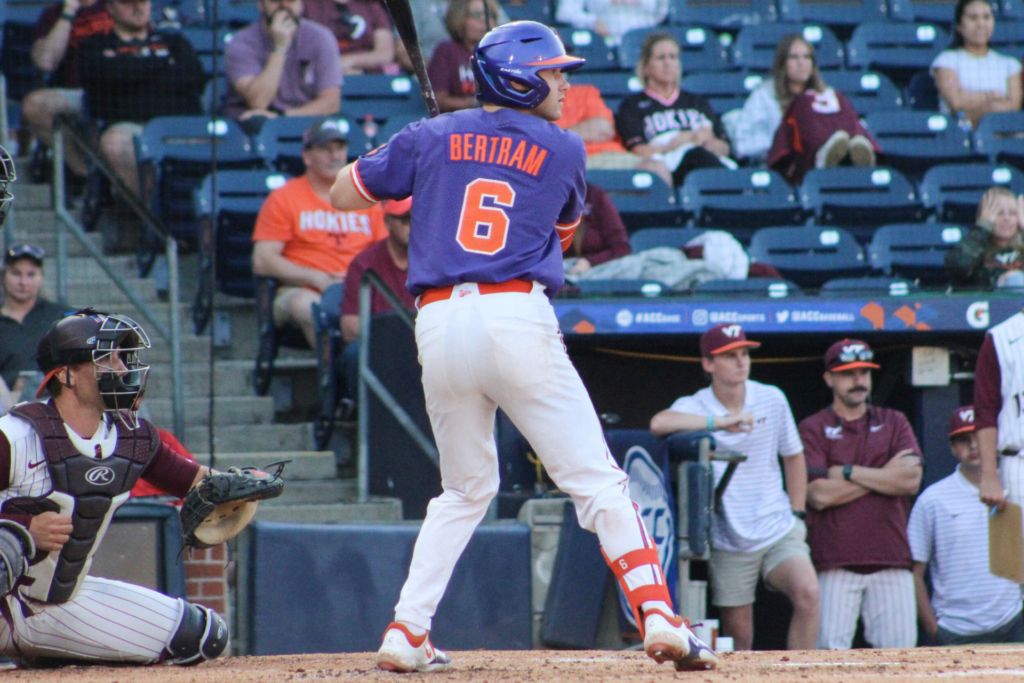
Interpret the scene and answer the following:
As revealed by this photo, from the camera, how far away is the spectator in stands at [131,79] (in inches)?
299

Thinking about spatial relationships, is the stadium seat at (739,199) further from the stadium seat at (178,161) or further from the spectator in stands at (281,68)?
the stadium seat at (178,161)

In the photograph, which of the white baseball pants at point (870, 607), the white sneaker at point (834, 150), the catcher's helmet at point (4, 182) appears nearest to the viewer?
the catcher's helmet at point (4, 182)

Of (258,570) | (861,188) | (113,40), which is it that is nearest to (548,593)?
(258,570)

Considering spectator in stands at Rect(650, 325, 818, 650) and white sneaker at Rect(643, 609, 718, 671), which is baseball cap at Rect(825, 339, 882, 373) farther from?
white sneaker at Rect(643, 609, 718, 671)

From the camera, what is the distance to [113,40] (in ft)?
25.2

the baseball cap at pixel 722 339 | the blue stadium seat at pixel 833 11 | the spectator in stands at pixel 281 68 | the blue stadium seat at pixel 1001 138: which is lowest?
the baseball cap at pixel 722 339

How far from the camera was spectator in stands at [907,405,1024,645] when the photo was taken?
596cm

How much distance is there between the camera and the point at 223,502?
3982 millimetres

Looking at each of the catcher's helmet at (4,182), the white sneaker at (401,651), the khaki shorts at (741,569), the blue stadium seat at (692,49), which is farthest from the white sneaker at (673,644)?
the blue stadium seat at (692,49)

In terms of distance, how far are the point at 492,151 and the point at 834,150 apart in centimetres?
504

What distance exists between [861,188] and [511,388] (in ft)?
17.0

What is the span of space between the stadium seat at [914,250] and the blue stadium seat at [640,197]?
112cm

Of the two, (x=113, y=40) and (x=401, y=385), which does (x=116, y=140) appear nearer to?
(x=113, y=40)

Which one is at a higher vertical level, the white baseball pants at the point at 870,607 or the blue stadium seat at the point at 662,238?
the blue stadium seat at the point at 662,238
